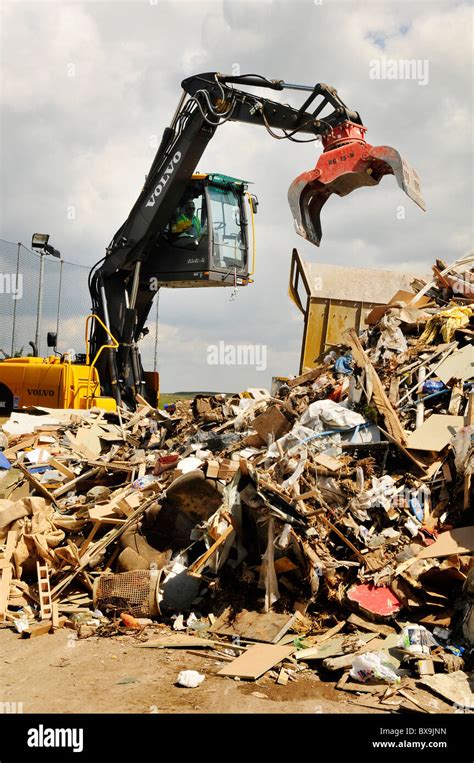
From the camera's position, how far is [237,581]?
18.6 feet

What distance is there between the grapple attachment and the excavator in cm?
164

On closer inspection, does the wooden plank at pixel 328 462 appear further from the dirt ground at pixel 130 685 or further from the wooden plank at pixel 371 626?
the dirt ground at pixel 130 685

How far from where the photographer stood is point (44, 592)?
19.2 feet

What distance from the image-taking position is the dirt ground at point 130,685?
13.1 feet

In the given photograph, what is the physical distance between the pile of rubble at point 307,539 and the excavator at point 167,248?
12.4 feet

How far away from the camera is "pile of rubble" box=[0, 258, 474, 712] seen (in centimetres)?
479

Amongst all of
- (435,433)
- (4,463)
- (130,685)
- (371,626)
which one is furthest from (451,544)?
(4,463)

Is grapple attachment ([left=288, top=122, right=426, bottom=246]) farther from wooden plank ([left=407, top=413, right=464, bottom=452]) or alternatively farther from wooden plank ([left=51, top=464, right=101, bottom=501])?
wooden plank ([left=51, top=464, right=101, bottom=501])

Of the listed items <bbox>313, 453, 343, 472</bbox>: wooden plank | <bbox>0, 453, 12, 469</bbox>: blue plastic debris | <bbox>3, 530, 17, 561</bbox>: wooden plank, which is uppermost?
<bbox>313, 453, 343, 472</bbox>: wooden plank

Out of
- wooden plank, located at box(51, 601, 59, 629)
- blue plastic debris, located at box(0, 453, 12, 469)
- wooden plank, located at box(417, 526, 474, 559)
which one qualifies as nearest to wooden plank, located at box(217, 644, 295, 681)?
wooden plank, located at box(417, 526, 474, 559)

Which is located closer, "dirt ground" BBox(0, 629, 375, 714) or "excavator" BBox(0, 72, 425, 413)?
"dirt ground" BBox(0, 629, 375, 714)

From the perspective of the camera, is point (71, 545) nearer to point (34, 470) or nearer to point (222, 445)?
point (222, 445)

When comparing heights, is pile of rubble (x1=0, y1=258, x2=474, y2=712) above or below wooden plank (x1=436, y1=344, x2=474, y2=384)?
below
